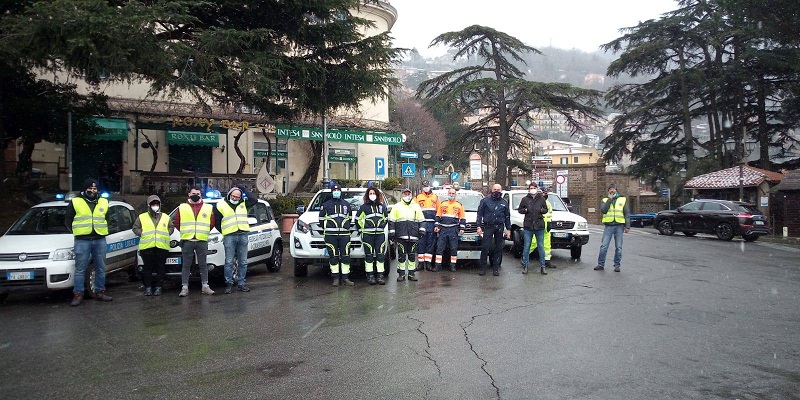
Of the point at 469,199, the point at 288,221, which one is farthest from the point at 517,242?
the point at 288,221


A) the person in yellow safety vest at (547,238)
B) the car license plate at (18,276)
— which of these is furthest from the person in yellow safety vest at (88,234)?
the person in yellow safety vest at (547,238)

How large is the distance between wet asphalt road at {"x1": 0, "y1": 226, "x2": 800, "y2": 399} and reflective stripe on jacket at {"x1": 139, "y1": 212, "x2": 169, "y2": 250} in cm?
89

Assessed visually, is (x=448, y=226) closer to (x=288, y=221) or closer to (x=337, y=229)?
(x=337, y=229)

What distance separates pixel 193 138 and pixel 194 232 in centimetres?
2156

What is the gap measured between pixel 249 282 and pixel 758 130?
1367 inches

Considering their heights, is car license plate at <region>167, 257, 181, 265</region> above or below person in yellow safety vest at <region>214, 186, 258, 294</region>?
below

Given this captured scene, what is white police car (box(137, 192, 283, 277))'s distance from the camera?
10.7 metres

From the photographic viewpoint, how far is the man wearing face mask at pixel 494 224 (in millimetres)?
12102

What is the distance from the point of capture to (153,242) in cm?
993

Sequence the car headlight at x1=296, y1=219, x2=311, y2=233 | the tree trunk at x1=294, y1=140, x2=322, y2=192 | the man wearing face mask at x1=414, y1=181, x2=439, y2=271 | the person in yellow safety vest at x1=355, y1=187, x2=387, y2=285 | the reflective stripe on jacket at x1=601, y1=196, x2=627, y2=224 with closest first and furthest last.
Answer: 1. the person in yellow safety vest at x1=355, y1=187, x2=387, y2=285
2. the car headlight at x1=296, y1=219, x2=311, y2=233
3. the man wearing face mask at x1=414, y1=181, x2=439, y2=271
4. the reflective stripe on jacket at x1=601, y1=196, x2=627, y2=224
5. the tree trunk at x1=294, y1=140, x2=322, y2=192

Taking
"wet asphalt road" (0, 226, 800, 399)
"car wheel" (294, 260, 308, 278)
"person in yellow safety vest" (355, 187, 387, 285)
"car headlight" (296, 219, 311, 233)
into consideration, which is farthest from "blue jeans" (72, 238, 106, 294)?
"person in yellow safety vest" (355, 187, 387, 285)

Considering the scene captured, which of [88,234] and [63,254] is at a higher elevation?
[88,234]

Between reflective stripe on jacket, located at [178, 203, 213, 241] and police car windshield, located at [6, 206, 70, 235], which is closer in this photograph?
reflective stripe on jacket, located at [178, 203, 213, 241]

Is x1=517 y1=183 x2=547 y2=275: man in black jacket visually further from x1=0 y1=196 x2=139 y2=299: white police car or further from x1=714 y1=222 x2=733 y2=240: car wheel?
x1=714 y1=222 x2=733 y2=240: car wheel
